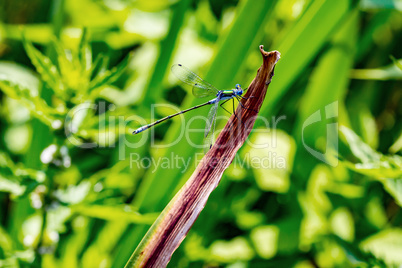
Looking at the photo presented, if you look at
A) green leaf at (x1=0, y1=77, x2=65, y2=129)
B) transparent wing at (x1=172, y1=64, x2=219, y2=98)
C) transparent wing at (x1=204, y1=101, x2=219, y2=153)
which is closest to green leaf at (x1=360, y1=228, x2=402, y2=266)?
transparent wing at (x1=204, y1=101, x2=219, y2=153)

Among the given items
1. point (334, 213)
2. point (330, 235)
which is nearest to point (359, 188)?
point (334, 213)

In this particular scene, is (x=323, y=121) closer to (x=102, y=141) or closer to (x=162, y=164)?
(x=162, y=164)

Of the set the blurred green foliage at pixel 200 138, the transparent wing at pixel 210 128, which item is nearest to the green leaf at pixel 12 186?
the blurred green foliage at pixel 200 138

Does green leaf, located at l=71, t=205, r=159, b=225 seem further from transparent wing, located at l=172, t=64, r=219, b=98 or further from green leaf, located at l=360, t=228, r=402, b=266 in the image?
green leaf, located at l=360, t=228, r=402, b=266

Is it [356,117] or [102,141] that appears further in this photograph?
[356,117]

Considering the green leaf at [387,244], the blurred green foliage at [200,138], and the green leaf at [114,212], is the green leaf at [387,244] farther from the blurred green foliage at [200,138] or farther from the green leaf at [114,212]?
the green leaf at [114,212]
